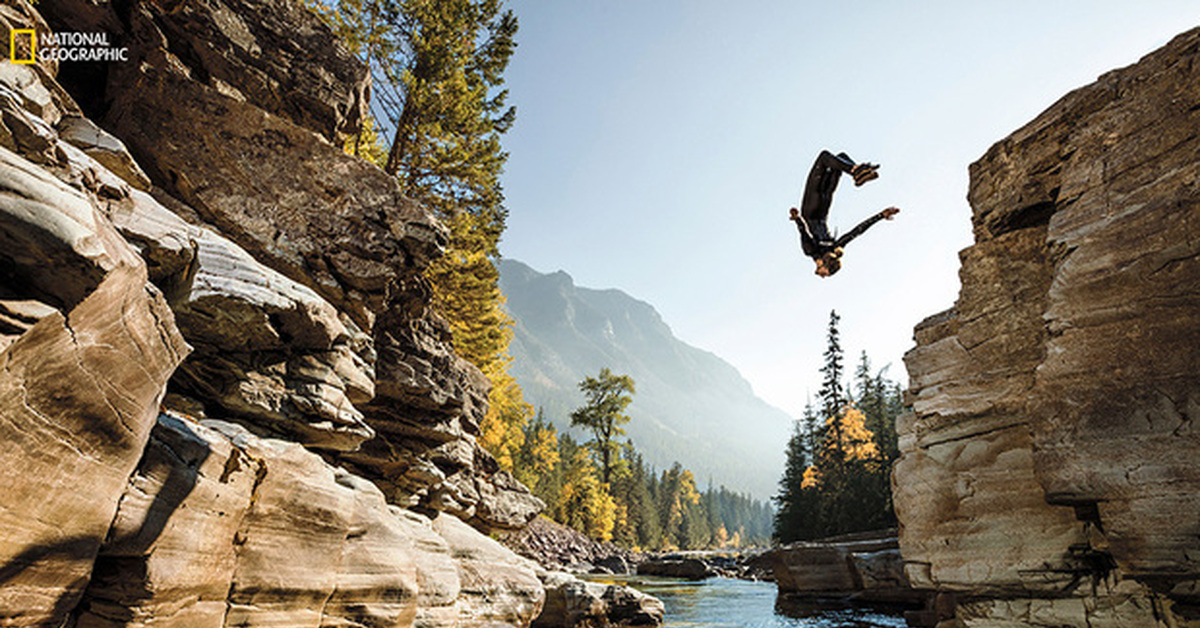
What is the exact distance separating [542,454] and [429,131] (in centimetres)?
5076

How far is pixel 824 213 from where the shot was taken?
8.71 metres

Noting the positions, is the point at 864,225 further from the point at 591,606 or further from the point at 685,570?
the point at 685,570

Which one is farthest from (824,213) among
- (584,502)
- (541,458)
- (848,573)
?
(541,458)

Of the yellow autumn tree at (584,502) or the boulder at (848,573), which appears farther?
the yellow autumn tree at (584,502)

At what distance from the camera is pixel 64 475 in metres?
5.02

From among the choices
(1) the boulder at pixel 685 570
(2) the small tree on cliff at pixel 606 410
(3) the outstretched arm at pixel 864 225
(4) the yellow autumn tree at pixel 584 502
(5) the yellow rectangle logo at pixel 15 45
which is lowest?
(1) the boulder at pixel 685 570

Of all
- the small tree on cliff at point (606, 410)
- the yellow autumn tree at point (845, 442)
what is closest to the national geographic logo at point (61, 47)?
the small tree on cliff at point (606, 410)

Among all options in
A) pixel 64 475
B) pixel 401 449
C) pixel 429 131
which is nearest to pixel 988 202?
pixel 64 475

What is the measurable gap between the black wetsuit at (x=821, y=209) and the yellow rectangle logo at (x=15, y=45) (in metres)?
11.2

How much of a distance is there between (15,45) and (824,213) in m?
11.8

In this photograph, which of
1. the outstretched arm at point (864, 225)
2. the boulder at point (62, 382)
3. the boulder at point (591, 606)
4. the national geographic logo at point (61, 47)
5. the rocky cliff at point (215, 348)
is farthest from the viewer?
the boulder at point (591, 606)

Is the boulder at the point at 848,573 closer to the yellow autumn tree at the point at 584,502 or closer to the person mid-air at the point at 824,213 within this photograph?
the person mid-air at the point at 824,213

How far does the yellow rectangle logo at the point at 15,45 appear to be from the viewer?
683cm

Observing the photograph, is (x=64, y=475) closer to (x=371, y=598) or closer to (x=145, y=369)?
(x=145, y=369)
